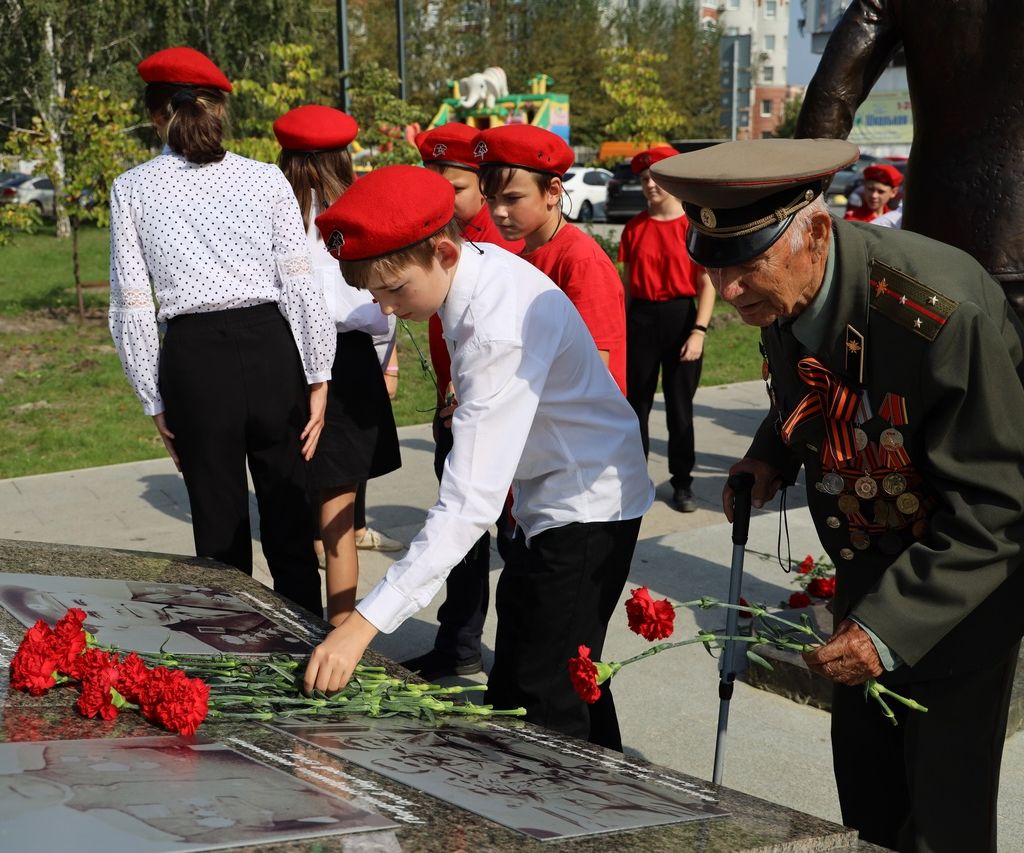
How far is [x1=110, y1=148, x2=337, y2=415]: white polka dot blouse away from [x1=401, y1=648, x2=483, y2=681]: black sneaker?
1.28 meters

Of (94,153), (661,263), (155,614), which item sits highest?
(94,153)

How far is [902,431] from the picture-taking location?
87.4 inches

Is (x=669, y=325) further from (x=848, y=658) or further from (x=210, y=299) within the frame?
(x=848, y=658)

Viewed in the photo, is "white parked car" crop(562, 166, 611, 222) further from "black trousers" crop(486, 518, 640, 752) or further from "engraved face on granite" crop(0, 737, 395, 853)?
"engraved face on granite" crop(0, 737, 395, 853)

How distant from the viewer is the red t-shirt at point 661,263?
6.80 meters

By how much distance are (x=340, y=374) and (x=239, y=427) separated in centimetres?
68

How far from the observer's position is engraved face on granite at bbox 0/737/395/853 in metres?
1.59

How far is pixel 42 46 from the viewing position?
2859 cm

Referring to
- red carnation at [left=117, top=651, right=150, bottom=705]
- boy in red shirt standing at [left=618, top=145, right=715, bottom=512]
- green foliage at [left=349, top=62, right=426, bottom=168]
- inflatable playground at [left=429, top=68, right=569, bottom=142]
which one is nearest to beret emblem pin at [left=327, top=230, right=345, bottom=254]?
red carnation at [left=117, top=651, right=150, bottom=705]

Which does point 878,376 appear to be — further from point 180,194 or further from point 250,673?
point 180,194

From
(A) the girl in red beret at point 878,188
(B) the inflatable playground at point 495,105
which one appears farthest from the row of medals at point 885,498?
(B) the inflatable playground at point 495,105

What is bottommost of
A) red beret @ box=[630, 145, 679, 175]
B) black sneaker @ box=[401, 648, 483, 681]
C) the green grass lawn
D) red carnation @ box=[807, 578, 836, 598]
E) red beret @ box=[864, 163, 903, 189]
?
the green grass lawn

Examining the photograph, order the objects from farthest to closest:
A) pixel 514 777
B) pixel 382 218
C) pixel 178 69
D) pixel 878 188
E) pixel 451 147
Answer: pixel 878 188 → pixel 451 147 → pixel 178 69 → pixel 382 218 → pixel 514 777

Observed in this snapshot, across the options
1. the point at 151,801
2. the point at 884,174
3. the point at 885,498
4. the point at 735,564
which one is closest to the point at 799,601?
the point at 735,564
